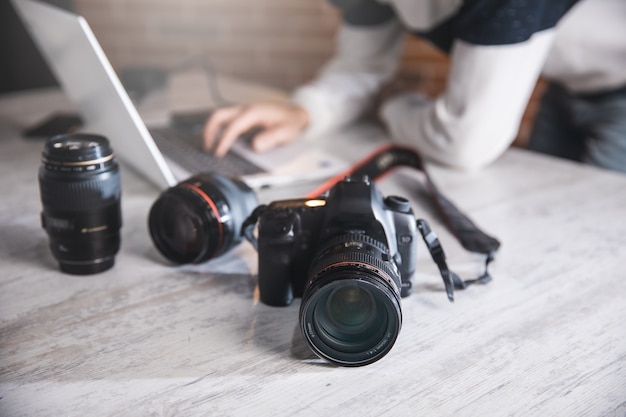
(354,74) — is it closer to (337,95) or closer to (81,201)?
(337,95)

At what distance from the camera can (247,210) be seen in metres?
0.79

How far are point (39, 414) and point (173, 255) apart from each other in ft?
0.94

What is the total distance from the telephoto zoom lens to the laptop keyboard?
0.29 metres

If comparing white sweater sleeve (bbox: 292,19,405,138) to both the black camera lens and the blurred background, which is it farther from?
the blurred background

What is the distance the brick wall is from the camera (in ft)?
8.01

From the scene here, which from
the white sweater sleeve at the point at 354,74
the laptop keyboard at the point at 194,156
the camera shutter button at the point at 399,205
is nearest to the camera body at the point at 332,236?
the camera shutter button at the point at 399,205

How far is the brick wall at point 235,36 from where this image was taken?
244cm

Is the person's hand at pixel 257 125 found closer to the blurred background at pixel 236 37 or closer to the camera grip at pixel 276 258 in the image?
the camera grip at pixel 276 258

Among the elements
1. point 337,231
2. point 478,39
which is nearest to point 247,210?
point 337,231

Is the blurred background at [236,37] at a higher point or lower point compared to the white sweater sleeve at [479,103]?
lower

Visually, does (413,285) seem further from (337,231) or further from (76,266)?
(76,266)

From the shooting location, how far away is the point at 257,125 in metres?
1.23

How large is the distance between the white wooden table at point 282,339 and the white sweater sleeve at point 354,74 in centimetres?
47

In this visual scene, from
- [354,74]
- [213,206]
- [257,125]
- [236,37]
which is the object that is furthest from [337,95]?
[236,37]
